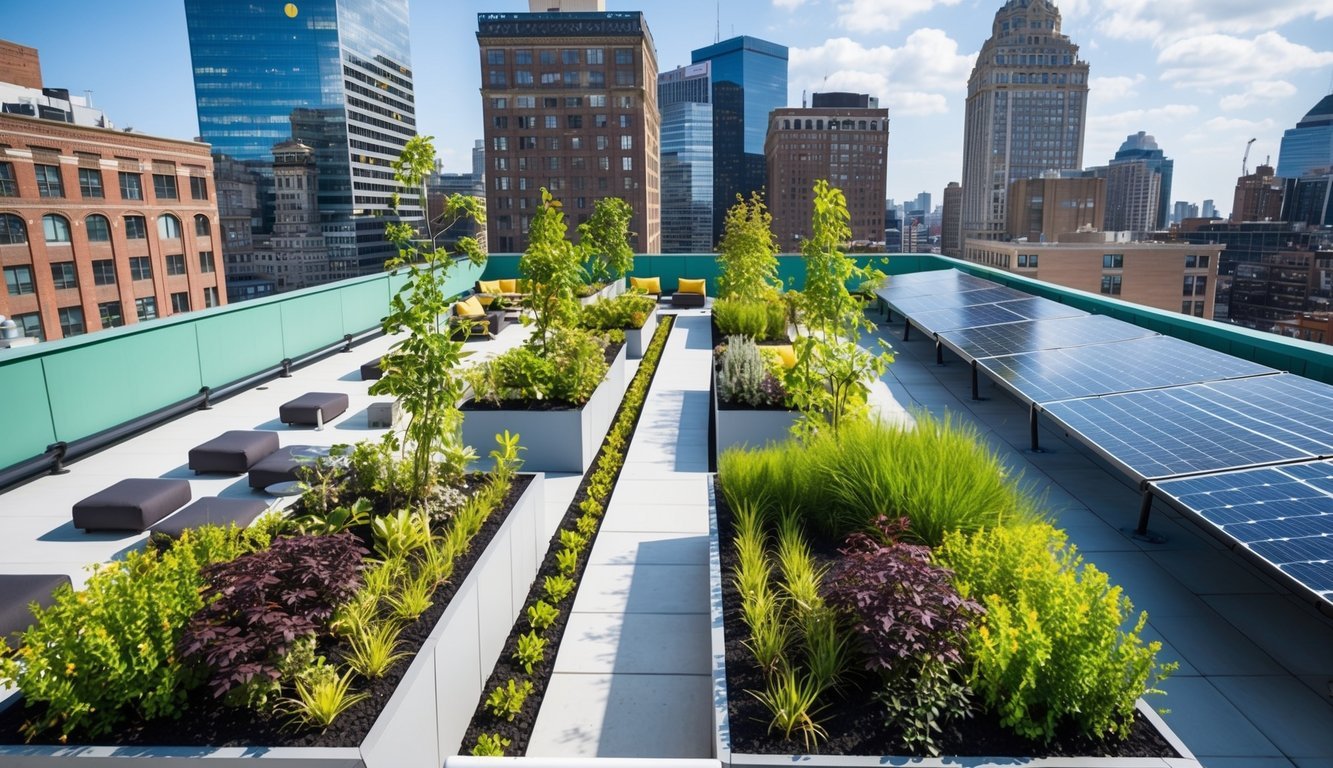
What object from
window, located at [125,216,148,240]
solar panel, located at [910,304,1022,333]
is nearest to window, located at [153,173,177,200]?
window, located at [125,216,148,240]

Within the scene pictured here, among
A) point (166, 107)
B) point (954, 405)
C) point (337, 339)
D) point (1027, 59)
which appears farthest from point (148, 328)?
point (1027, 59)

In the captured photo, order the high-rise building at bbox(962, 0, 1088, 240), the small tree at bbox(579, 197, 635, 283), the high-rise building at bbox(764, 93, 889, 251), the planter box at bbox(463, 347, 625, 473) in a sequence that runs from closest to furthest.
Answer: the planter box at bbox(463, 347, 625, 473) → the small tree at bbox(579, 197, 635, 283) → the high-rise building at bbox(764, 93, 889, 251) → the high-rise building at bbox(962, 0, 1088, 240)

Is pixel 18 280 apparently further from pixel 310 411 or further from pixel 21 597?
pixel 21 597

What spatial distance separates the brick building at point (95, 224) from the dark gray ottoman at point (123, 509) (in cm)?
7424

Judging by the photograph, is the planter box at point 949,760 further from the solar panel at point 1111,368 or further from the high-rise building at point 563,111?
the high-rise building at point 563,111

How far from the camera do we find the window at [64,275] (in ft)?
223

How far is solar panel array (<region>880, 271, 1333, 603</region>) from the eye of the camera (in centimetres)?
429

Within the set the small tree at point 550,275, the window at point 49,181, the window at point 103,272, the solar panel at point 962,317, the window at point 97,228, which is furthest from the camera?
the window at point 103,272

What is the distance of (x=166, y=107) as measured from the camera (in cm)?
15062

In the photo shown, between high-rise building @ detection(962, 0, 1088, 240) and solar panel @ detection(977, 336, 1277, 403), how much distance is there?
187 m

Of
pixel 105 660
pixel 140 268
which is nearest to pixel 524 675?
pixel 105 660

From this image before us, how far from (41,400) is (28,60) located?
129566 mm

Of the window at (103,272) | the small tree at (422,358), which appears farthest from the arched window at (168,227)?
the small tree at (422,358)

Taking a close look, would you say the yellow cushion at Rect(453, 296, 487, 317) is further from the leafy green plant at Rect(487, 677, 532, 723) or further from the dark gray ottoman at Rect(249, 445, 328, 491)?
the leafy green plant at Rect(487, 677, 532, 723)
